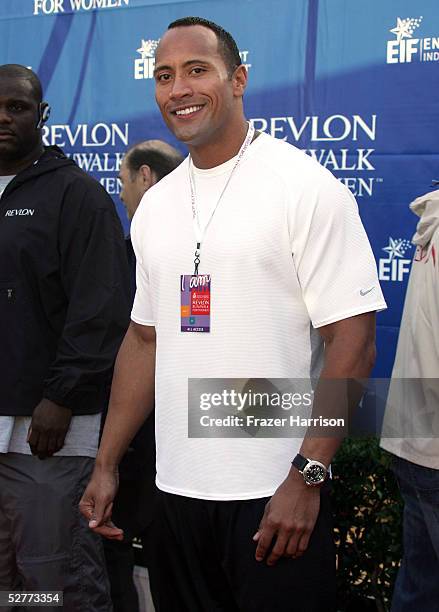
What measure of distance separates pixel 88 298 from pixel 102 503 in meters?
0.72

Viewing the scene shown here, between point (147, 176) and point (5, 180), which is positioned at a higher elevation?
point (147, 176)

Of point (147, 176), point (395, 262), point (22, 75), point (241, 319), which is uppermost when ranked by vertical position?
point (22, 75)

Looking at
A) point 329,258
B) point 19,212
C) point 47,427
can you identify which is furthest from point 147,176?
point 329,258

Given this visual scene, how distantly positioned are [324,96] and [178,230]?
2343 mm

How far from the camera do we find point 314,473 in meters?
1.85

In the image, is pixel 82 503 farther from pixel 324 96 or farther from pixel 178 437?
pixel 324 96

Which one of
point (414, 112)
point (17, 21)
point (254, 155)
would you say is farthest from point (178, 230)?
point (17, 21)

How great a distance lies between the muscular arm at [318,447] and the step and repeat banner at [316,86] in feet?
7.30

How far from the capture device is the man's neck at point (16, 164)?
2.97 meters

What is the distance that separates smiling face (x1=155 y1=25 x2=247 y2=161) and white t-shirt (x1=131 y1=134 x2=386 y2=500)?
0.08 m

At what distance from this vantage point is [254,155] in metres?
2.08

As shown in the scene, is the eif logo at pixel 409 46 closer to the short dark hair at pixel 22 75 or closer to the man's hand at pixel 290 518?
the short dark hair at pixel 22 75

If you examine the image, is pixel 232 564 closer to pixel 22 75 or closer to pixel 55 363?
pixel 55 363

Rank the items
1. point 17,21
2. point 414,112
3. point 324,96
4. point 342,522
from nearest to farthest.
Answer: point 342,522
point 414,112
point 324,96
point 17,21
